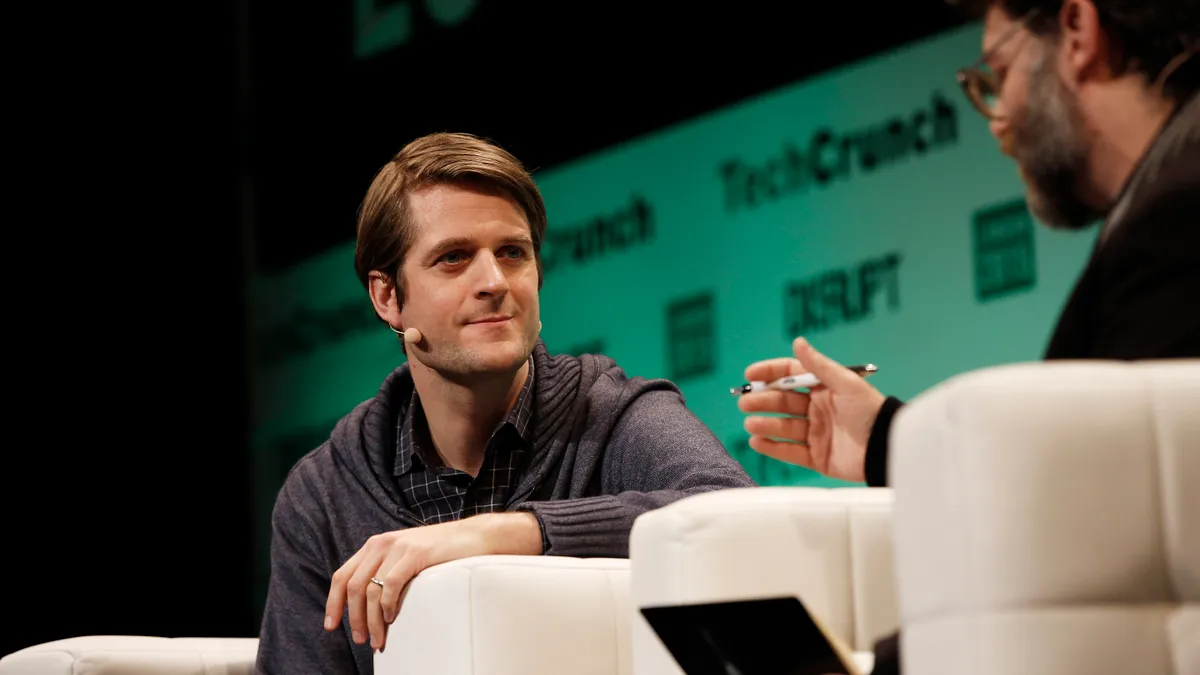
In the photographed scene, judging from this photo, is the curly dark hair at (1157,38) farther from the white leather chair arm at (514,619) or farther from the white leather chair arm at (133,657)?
the white leather chair arm at (133,657)

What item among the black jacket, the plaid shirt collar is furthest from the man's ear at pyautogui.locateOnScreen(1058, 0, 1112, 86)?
the plaid shirt collar

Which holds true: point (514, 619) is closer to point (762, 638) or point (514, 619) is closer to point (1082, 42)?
point (762, 638)

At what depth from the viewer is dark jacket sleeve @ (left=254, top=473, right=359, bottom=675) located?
232cm

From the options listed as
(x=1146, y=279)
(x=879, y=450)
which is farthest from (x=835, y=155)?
(x=1146, y=279)

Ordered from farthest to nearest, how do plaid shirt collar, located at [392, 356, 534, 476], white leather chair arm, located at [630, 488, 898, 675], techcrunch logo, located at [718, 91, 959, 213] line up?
techcrunch logo, located at [718, 91, 959, 213]
plaid shirt collar, located at [392, 356, 534, 476]
white leather chair arm, located at [630, 488, 898, 675]

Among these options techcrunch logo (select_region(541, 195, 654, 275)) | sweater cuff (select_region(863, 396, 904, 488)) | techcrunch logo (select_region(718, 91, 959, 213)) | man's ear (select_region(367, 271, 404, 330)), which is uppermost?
techcrunch logo (select_region(718, 91, 959, 213))

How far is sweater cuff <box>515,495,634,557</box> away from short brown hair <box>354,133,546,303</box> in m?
0.61

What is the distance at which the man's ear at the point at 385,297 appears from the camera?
258 centimetres

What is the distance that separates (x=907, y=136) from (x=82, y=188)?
3.19 metres

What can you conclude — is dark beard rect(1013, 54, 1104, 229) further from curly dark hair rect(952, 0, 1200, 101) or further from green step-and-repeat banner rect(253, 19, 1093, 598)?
green step-and-repeat banner rect(253, 19, 1093, 598)

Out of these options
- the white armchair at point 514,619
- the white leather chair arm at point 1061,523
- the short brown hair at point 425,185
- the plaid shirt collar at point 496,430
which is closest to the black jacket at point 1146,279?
the white leather chair arm at point 1061,523

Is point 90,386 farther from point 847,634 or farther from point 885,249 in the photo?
point 847,634

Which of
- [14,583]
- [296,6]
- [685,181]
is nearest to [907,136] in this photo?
[685,181]

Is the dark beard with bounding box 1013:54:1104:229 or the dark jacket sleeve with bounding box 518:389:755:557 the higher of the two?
the dark beard with bounding box 1013:54:1104:229
